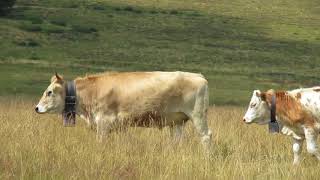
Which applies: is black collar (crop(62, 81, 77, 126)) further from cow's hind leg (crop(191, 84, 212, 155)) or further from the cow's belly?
cow's hind leg (crop(191, 84, 212, 155))

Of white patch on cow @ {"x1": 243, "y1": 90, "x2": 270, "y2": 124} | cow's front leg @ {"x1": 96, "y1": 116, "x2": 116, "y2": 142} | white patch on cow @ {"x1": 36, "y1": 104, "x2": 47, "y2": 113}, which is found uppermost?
white patch on cow @ {"x1": 243, "y1": 90, "x2": 270, "y2": 124}

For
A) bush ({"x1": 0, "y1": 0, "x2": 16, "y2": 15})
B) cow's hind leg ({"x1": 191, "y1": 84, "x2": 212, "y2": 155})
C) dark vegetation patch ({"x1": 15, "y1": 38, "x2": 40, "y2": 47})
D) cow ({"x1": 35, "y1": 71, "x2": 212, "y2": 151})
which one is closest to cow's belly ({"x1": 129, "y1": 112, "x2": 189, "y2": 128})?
cow ({"x1": 35, "y1": 71, "x2": 212, "y2": 151})

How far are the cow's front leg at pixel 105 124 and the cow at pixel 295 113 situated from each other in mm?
2189

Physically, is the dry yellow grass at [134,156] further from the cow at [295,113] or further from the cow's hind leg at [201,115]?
the cow at [295,113]

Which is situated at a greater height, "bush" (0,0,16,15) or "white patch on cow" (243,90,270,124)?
"white patch on cow" (243,90,270,124)

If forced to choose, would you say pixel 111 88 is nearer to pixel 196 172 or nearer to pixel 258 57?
pixel 196 172

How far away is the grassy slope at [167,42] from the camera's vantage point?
1790 inches

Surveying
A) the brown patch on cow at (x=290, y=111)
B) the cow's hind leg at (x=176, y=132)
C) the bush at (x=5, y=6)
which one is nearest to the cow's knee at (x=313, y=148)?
the brown patch on cow at (x=290, y=111)

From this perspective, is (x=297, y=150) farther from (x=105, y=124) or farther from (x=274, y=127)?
(x=105, y=124)

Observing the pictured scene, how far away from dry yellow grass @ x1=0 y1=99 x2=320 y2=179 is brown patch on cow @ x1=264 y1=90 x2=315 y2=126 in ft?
1.78

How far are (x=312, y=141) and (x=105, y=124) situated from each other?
3370 millimetres

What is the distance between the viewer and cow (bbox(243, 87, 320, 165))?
1145cm

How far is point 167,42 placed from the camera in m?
64.6

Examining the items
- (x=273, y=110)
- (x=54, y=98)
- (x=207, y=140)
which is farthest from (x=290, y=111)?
(x=54, y=98)
